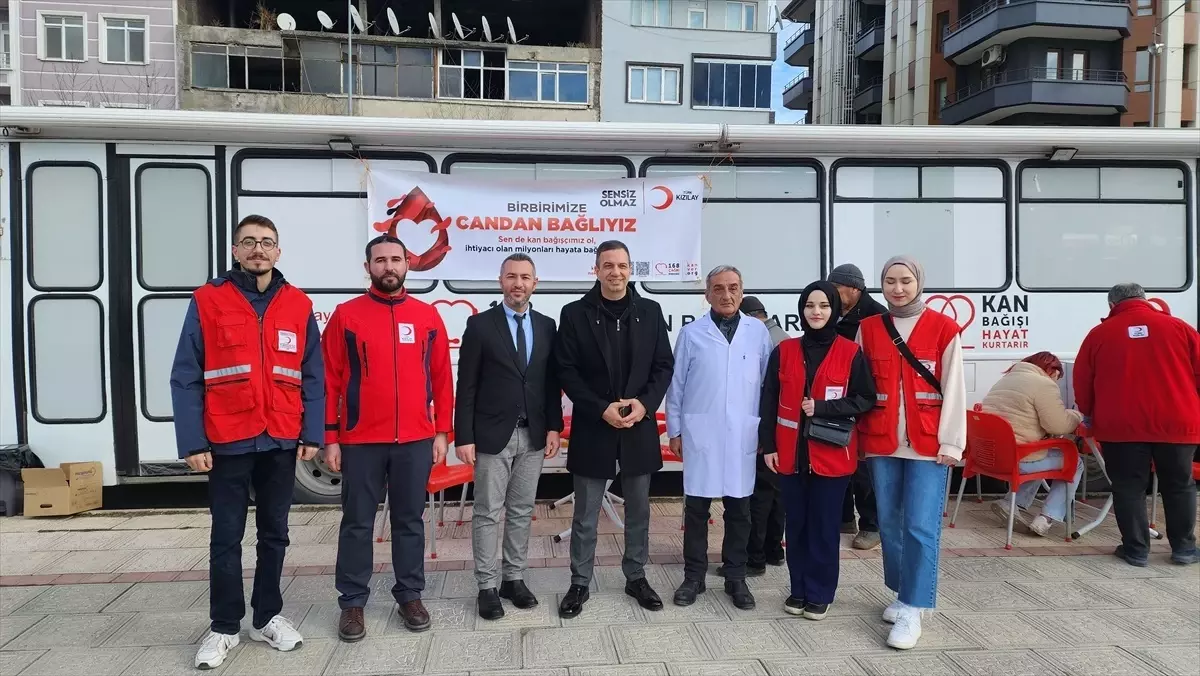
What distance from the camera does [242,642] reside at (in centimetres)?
324

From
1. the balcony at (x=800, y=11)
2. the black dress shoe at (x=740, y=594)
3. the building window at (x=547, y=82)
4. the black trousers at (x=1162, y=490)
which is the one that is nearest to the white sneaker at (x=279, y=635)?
the black dress shoe at (x=740, y=594)

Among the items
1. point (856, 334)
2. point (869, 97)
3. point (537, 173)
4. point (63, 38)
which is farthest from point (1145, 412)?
point (869, 97)

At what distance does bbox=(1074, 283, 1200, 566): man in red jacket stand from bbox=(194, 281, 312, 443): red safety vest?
15.4 ft

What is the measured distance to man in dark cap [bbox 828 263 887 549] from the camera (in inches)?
163

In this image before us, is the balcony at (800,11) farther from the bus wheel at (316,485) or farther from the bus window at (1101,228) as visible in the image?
the bus wheel at (316,485)

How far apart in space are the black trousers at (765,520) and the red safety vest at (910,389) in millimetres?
719

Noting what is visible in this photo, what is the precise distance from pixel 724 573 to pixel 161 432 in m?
3.97

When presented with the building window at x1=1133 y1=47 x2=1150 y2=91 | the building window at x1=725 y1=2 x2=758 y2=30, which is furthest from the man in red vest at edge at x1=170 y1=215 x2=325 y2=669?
the building window at x1=1133 y1=47 x2=1150 y2=91

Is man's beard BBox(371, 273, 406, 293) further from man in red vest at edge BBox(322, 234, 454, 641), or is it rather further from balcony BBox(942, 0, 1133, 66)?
balcony BBox(942, 0, 1133, 66)

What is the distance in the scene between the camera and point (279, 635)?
10.4 ft

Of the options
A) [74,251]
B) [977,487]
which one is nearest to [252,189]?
[74,251]

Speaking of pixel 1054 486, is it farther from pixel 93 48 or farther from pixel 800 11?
pixel 800 11

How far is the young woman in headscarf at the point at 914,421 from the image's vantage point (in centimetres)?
320

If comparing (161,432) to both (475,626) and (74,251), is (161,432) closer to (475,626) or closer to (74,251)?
(74,251)
